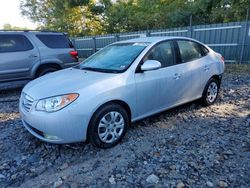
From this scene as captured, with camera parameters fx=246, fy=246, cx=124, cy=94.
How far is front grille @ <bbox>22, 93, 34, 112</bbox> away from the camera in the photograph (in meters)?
3.44

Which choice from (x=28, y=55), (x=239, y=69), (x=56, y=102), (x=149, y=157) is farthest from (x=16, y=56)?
(x=239, y=69)

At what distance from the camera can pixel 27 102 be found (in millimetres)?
3541

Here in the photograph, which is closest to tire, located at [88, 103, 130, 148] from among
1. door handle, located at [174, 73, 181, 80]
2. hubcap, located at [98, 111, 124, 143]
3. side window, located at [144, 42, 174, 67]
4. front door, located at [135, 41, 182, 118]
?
hubcap, located at [98, 111, 124, 143]

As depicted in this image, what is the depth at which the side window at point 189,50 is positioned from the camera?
4.55m

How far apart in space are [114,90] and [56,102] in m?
0.80

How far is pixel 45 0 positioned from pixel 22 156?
27.1m

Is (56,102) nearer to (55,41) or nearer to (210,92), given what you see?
(210,92)

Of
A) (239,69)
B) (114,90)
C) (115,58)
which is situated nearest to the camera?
(114,90)

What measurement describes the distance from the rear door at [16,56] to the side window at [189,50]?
4215mm

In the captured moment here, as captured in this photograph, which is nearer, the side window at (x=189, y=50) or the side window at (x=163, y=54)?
the side window at (x=163, y=54)

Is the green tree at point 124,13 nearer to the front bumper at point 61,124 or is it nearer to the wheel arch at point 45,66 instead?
the wheel arch at point 45,66

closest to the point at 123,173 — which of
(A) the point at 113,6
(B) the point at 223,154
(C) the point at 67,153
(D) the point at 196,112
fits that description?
(C) the point at 67,153

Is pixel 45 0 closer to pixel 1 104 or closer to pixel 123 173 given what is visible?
pixel 1 104

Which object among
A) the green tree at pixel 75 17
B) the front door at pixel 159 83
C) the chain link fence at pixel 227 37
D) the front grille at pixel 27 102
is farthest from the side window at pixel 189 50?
the green tree at pixel 75 17
